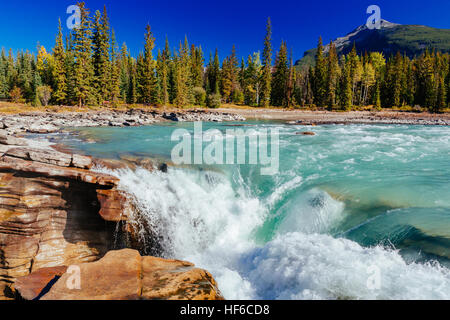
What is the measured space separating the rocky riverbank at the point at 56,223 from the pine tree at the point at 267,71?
5575 centimetres

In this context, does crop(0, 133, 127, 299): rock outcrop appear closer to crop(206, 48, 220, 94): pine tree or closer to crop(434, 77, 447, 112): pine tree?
crop(206, 48, 220, 94): pine tree

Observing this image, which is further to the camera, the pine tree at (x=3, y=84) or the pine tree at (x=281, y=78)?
the pine tree at (x=281, y=78)

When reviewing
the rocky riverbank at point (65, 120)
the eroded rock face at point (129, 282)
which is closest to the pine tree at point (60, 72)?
the rocky riverbank at point (65, 120)

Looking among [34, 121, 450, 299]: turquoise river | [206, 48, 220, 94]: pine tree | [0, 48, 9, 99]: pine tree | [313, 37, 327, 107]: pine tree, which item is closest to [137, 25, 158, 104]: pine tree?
[206, 48, 220, 94]: pine tree

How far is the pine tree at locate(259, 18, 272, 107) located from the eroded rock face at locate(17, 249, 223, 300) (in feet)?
189

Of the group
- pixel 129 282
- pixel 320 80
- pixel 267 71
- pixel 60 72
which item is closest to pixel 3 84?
pixel 60 72

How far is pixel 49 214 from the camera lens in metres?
6.20

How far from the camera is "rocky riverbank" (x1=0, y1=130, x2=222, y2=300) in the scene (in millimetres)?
4508

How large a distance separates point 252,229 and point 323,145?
11.6 m

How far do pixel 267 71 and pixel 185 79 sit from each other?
67.9ft

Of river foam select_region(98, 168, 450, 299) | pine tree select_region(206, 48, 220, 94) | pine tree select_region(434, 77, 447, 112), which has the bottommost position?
river foam select_region(98, 168, 450, 299)

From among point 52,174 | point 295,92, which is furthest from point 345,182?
point 295,92

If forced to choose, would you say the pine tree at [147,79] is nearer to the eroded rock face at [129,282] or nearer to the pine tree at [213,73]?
the pine tree at [213,73]

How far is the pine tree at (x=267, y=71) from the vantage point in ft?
193
